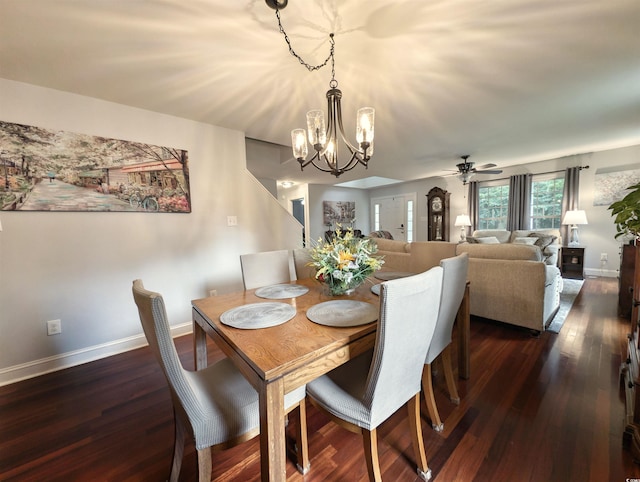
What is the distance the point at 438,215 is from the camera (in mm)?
6586

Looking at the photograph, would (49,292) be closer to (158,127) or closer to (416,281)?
(158,127)

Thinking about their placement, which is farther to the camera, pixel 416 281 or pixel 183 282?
pixel 183 282

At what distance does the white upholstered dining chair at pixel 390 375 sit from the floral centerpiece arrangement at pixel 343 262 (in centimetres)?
48

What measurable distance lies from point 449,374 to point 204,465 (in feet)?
4.55

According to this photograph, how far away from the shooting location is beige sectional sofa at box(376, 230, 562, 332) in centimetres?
236

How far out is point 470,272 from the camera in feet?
9.00

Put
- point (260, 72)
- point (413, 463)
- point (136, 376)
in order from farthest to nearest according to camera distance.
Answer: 1. point (136, 376)
2. point (260, 72)
3. point (413, 463)

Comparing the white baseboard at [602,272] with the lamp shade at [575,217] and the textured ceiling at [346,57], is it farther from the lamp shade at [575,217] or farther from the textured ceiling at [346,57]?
the textured ceiling at [346,57]

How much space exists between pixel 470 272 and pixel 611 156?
4.30 m

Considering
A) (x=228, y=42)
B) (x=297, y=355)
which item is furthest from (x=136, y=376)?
(x=228, y=42)

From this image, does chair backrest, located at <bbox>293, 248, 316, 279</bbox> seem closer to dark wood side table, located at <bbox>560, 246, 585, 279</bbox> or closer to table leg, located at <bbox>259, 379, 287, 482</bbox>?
table leg, located at <bbox>259, 379, 287, 482</bbox>

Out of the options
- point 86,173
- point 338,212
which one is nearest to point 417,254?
point 86,173

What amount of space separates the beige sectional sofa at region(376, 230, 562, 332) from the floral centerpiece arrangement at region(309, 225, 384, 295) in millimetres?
976

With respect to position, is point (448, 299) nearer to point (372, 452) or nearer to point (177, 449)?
point (372, 452)
